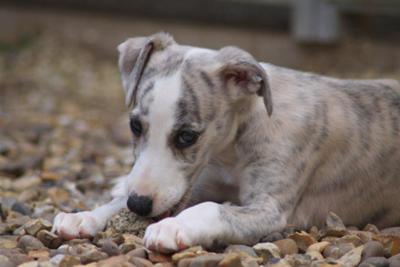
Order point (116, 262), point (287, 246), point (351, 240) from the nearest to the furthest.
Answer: point (116, 262) → point (287, 246) → point (351, 240)

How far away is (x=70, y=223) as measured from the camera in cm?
369

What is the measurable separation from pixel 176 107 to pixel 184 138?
0.15 meters

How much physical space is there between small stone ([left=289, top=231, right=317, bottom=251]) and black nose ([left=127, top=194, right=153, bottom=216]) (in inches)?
25.9

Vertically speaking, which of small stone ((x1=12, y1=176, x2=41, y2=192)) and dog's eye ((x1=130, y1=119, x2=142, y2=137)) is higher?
dog's eye ((x1=130, y1=119, x2=142, y2=137))

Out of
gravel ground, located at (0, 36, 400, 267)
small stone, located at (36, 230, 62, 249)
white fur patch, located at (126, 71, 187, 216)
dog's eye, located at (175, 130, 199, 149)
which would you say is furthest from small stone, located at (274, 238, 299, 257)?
small stone, located at (36, 230, 62, 249)

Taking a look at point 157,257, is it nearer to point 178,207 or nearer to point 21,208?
point 178,207

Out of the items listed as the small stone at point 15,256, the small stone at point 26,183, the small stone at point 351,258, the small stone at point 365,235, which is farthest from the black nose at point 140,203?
the small stone at point 26,183

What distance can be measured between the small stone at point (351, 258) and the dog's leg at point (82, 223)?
1109 millimetres

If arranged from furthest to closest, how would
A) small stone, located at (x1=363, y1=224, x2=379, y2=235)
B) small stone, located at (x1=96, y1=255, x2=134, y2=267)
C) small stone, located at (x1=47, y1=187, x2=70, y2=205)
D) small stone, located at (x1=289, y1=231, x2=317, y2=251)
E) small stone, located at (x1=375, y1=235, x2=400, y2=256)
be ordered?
1. small stone, located at (x1=47, y1=187, x2=70, y2=205)
2. small stone, located at (x1=363, y1=224, x2=379, y2=235)
3. small stone, located at (x1=289, y1=231, x2=317, y2=251)
4. small stone, located at (x1=375, y1=235, x2=400, y2=256)
5. small stone, located at (x1=96, y1=255, x2=134, y2=267)

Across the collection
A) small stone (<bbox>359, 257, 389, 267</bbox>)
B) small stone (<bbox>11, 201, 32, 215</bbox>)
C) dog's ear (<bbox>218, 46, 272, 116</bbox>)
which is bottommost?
small stone (<bbox>11, 201, 32, 215</bbox>)

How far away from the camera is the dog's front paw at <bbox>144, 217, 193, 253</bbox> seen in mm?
3273

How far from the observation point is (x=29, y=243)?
3578 mm

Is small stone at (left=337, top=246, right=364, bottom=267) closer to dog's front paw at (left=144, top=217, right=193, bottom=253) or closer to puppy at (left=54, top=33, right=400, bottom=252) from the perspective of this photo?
puppy at (left=54, top=33, right=400, bottom=252)

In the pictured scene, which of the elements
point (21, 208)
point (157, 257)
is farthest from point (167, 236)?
point (21, 208)
